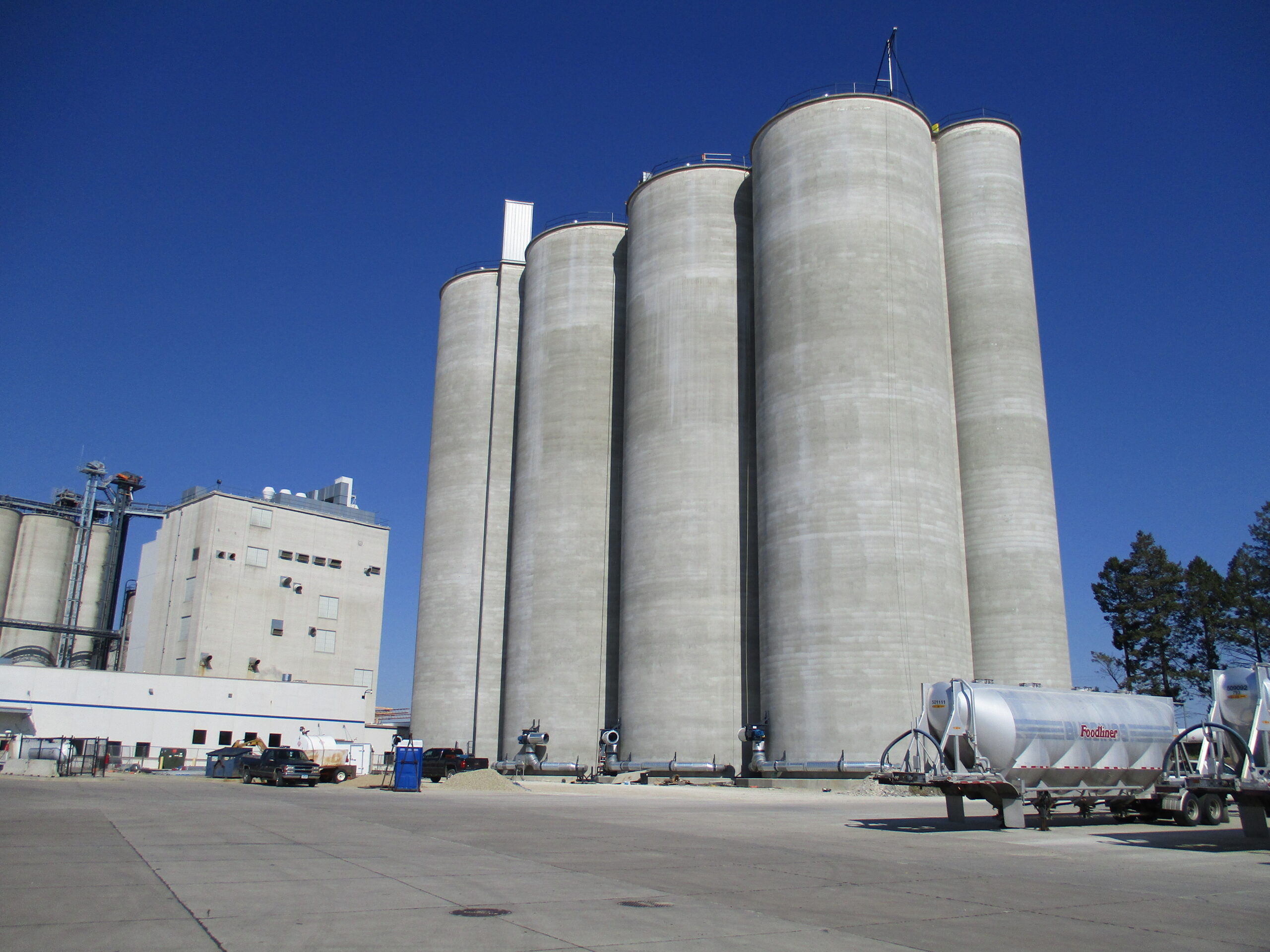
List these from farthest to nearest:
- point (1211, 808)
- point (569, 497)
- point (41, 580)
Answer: point (41, 580) → point (569, 497) → point (1211, 808)

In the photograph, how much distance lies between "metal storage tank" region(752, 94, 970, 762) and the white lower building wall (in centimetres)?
3760

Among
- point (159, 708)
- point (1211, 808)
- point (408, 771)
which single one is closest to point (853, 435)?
point (1211, 808)

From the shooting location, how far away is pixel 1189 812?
2223cm

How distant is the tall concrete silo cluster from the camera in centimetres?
4241

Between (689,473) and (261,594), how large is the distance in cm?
3955

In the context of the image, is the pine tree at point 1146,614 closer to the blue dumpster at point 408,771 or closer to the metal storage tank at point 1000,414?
the metal storage tank at point 1000,414

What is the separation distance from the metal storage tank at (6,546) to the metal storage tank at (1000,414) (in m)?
78.1

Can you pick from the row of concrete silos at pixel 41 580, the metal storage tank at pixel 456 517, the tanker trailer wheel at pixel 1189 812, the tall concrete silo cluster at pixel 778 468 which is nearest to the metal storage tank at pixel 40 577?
the row of concrete silos at pixel 41 580

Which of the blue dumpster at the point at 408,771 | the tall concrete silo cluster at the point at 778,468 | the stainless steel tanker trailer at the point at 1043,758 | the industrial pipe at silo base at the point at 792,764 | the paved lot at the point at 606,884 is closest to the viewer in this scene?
the paved lot at the point at 606,884

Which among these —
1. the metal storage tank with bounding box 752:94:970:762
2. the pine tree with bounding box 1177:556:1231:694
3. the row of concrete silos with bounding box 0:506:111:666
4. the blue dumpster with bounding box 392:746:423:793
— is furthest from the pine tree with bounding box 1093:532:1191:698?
the row of concrete silos with bounding box 0:506:111:666

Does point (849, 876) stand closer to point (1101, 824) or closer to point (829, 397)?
point (1101, 824)

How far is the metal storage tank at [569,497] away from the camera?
175 feet

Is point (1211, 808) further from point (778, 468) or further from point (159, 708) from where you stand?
point (159, 708)

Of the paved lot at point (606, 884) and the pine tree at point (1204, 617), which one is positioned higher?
the pine tree at point (1204, 617)
